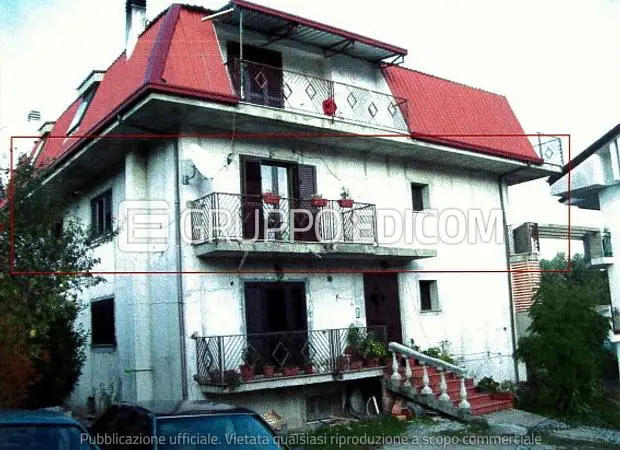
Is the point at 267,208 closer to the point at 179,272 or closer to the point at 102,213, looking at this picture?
the point at 179,272

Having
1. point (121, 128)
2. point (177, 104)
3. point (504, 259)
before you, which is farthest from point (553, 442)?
point (121, 128)

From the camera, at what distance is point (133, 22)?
1648 cm

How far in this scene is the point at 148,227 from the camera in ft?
48.1

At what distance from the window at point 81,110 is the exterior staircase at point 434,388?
10.5m

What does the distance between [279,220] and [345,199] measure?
1943 millimetres

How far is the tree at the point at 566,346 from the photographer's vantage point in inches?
616

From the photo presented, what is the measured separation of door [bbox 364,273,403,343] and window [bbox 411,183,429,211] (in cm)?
237

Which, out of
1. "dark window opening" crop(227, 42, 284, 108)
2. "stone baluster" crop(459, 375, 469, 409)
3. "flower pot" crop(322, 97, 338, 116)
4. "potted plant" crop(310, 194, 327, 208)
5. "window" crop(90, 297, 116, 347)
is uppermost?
"dark window opening" crop(227, 42, 284, 108)

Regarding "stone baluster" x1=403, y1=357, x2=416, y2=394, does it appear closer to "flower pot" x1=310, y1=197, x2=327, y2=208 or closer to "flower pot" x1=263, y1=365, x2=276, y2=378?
"flower pot" x1=263, y1=365, x2=276, y2=378

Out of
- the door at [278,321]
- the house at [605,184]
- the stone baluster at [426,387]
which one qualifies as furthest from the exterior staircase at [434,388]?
the house at [605,184]

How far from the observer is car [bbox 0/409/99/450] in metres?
5.88

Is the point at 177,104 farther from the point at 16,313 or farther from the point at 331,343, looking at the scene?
the point at 331,343

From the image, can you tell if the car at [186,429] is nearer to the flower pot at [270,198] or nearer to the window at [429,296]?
the flower pot at [270,198]

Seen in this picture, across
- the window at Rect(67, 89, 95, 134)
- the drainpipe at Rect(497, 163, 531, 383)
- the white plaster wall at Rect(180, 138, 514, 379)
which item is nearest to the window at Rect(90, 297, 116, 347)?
the white plaster wall at Rect(180, 138, 514, 379)
